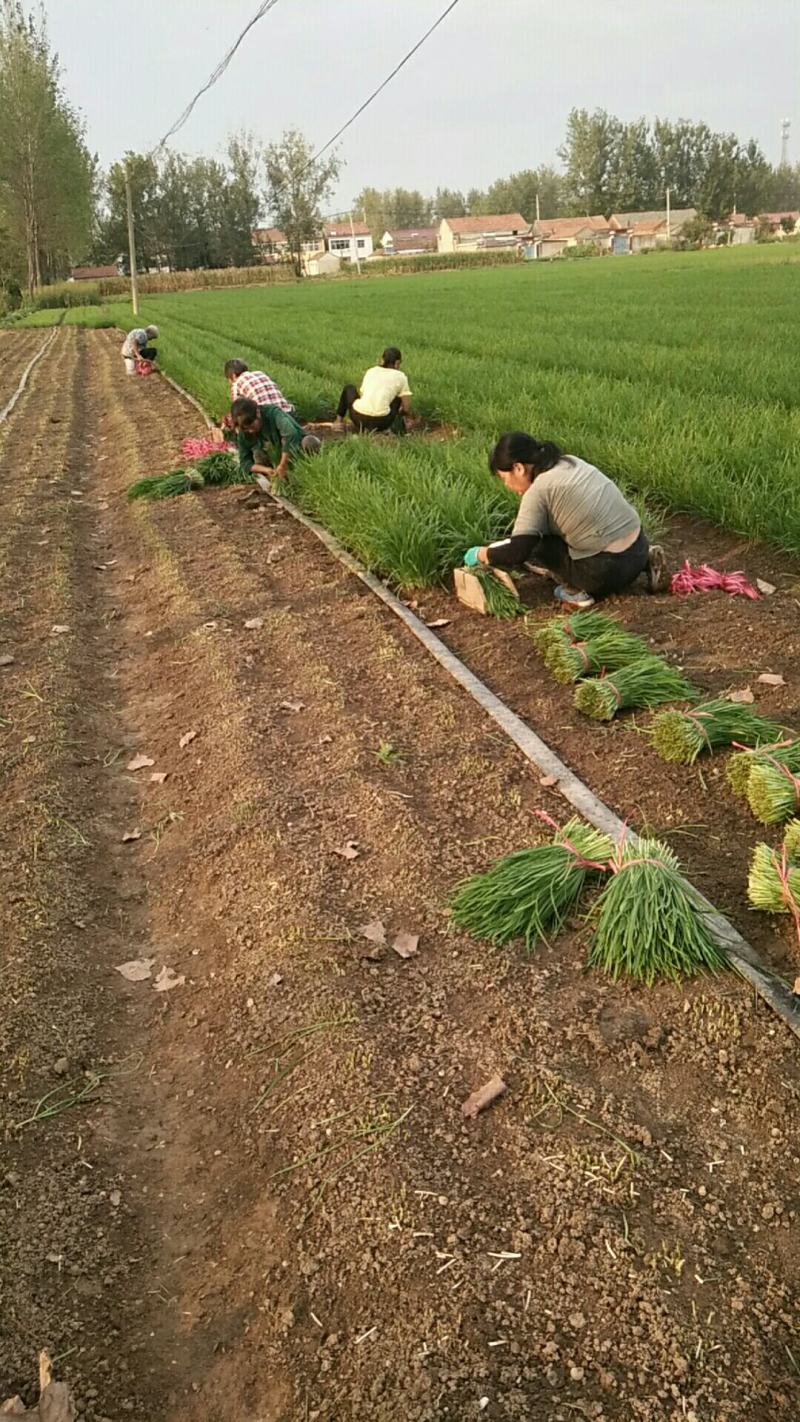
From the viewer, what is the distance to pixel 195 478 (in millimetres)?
8000

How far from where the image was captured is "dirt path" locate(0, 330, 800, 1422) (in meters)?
1.65

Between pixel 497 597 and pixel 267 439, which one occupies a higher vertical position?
pixel 267 439

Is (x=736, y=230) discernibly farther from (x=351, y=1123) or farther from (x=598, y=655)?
(x=351, y=1123)

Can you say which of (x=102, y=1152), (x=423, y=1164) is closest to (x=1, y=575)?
(x=102, y=1152)

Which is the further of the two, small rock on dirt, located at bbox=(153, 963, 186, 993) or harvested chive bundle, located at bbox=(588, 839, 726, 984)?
small rock on dirt, located at bbox=(153, 963, 186, 993)

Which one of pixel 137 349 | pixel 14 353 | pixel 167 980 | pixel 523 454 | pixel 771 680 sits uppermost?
pixel 14 353

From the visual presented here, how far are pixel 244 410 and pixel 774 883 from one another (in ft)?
18.5

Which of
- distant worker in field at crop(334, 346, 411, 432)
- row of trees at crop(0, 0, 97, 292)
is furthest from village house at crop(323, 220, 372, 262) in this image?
distant worker in field at crop(334, 346, 411, 432)

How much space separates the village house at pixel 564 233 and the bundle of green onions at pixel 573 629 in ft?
309

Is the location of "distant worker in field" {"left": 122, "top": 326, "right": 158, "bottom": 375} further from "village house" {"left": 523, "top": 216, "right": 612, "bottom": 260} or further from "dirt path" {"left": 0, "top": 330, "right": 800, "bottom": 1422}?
"village house" {"left": 523, "top": 216, "right": 612, "bottom": 260}

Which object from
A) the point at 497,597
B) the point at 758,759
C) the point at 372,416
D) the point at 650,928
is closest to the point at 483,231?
the point at 372,416

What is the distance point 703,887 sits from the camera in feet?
8.96

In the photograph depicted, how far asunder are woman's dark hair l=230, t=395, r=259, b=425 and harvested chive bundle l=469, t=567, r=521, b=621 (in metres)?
3.04

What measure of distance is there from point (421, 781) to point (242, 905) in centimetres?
82
